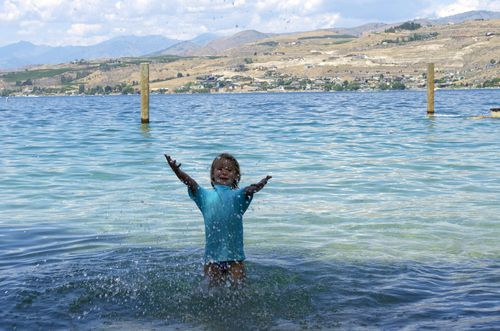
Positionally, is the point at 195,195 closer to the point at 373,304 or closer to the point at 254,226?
the point at 373,304

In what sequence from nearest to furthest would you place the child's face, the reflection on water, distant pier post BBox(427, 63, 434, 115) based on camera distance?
the reflection on water, the child's face, distant pier post BBox(427, 63, 434, 115)

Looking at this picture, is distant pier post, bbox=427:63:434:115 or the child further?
distant pier post, bbox=427:63:434:115

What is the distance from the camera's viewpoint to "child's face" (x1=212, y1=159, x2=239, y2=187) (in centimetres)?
786

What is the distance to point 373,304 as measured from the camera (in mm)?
8133

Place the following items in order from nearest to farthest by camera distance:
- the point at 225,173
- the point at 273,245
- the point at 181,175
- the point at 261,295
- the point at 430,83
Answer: the point at 181,175 < the point at 225,173 < the point at 261,295 < the point at 273,245 < the point at 430,83

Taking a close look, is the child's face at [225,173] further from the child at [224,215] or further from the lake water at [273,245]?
the lake water at [273,245]

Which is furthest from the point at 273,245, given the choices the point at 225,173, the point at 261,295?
the point at 225,173

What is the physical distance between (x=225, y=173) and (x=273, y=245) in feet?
12.4

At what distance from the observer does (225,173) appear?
7.91 metres

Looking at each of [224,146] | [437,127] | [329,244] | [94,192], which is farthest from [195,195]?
[437,127]

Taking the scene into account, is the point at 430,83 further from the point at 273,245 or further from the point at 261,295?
the point at 261,295

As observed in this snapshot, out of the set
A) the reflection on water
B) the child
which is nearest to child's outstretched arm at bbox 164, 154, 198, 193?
the child

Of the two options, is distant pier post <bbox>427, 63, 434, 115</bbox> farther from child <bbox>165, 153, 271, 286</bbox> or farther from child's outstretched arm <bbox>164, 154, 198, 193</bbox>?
child's outstretched arm <bbox>164, 154, 198, 193</bbox>

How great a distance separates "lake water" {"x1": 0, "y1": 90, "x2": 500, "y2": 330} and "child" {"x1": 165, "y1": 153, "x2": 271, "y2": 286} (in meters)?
0.34
